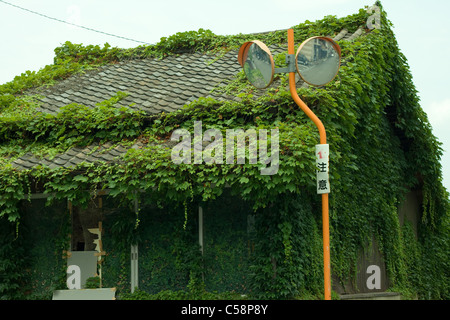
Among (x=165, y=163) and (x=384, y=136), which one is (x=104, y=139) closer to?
(x=165, y=163)

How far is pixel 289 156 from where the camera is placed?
9.50 m

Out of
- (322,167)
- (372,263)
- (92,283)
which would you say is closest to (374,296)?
(372,263)

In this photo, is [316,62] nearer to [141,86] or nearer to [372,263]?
[141,86]

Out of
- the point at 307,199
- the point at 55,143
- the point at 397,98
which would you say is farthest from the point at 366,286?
the point at 55,143

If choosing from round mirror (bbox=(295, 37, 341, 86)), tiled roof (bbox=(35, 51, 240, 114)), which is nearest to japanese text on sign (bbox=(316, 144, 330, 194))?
round mirror (bbox=(295, 37, 341, 86))

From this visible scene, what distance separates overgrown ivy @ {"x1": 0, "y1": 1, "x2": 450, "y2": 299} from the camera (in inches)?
400

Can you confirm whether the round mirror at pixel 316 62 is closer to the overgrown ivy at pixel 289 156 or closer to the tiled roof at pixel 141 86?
the overgrown ivy at pixel 289 156

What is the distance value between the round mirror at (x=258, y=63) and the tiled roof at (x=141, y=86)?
2.61 m

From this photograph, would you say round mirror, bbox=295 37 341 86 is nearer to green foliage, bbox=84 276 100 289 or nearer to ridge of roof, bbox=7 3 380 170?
ridge of roof, bbox=7 3 380 170

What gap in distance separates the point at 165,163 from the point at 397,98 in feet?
23.2

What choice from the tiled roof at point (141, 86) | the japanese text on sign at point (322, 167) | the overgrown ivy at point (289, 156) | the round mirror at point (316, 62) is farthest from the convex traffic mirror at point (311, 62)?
the tiled roof at point (141, 86)

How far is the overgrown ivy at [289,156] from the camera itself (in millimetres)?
10172

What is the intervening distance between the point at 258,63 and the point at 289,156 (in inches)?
70.6

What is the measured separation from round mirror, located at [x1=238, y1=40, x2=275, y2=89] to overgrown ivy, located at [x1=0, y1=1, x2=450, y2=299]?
62.8 inches
